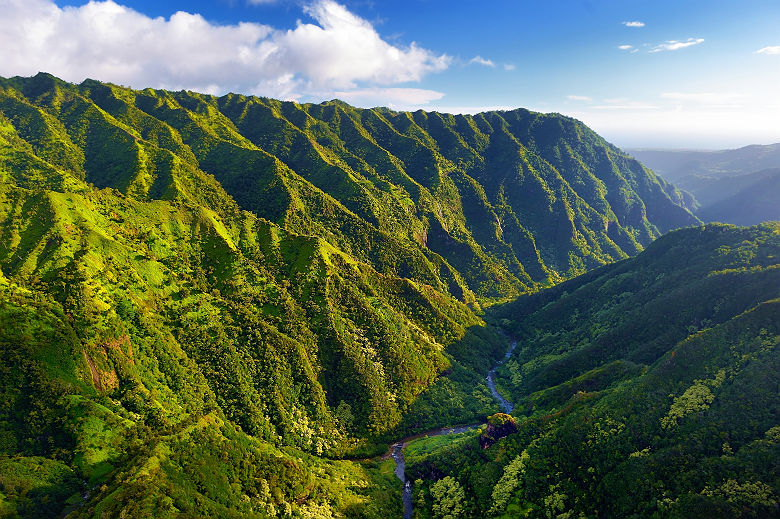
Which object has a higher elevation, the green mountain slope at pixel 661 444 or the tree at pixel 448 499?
the green mountain slope at pixel 661 444

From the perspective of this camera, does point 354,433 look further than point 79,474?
Yes

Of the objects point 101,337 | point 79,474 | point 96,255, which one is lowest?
point 79,474

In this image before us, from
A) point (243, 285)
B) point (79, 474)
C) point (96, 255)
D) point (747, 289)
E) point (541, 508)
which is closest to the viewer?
point (79, 474)

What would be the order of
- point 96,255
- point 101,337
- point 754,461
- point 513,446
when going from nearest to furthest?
1. point 754,461
2. point 101,337
3. point 513,446
4. point 96,255

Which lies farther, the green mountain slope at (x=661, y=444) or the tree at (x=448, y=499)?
the tree at (x=448, y=499)

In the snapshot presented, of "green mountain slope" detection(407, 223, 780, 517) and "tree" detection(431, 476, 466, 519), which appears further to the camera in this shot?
"tree" detection(431, 476, 466, 519)

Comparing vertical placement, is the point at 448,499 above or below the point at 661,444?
below

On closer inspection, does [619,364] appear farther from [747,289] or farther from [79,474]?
[79,474]

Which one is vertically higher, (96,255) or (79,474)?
(96,255)

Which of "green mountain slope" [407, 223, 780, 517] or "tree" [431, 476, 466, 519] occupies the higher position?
"green mountain slope" [407, 223, 780, 517]

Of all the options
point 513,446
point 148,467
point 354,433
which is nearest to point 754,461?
point 513,446

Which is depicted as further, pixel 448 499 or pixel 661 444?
pixel 448 499
